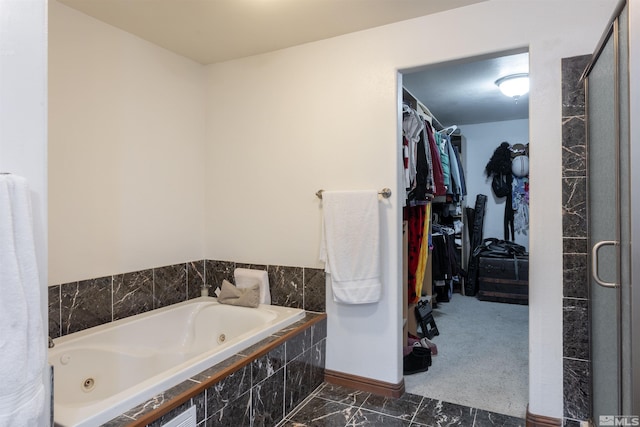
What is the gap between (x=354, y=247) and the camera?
2336 mm

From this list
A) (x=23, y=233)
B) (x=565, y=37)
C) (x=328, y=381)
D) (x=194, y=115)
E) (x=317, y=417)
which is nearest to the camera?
(x=23, y=233)

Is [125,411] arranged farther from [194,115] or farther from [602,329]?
[194,115]

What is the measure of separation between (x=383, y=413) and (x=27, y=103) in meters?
2.18

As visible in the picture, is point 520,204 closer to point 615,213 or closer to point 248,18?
point 615,213

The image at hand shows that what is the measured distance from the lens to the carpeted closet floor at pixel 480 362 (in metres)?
2.32

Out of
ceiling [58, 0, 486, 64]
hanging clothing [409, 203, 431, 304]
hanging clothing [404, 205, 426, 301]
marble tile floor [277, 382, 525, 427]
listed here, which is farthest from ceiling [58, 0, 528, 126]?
marble tile floor [277, 382, 525, 427]

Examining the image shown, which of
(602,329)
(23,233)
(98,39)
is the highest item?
(98,39)

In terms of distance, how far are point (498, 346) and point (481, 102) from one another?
271 centimetres

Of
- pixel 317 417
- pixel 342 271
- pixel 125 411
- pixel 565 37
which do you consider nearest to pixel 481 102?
pixel 565 37

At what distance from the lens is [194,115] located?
2959 millimetres

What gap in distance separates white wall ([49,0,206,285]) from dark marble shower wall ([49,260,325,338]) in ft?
0.24

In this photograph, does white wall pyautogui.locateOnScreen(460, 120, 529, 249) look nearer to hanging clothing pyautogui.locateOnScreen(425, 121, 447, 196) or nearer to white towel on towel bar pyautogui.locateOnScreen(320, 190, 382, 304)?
hanging clothing pyautogui.locateOnScreen(425, 121, 447, 196)

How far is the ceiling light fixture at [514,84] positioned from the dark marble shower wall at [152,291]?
2568 mm

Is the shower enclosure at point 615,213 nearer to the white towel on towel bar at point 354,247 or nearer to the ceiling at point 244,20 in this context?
the ceiling at point 244,20
